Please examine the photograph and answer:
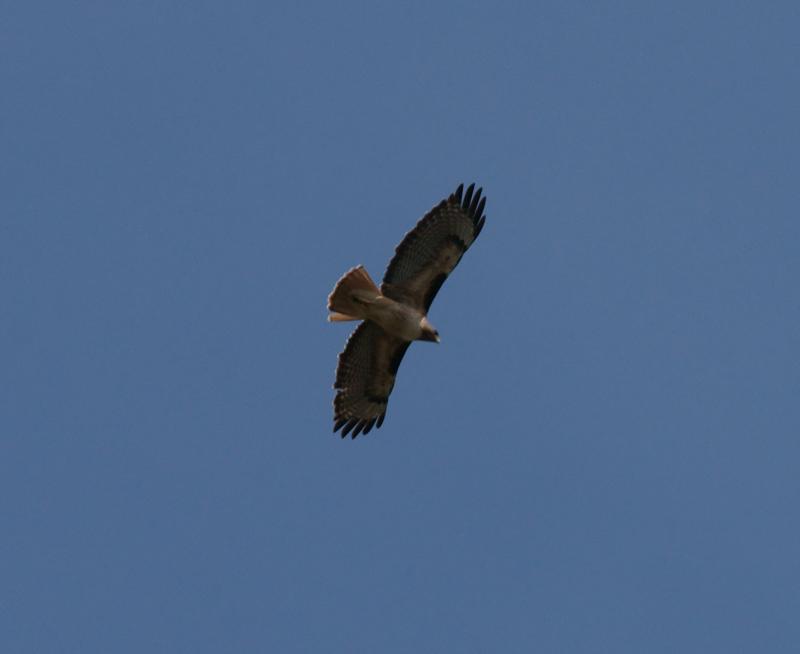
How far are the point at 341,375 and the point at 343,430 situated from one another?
725 mm

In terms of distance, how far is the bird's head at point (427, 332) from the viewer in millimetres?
19312

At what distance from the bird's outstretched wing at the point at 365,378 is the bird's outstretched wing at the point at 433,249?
79 centimetres

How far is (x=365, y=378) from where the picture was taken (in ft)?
66.7

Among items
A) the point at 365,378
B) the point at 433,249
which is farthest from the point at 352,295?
the point at 365,378

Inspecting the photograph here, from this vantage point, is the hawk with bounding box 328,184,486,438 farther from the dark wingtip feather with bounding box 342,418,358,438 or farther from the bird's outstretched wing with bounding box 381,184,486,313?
the dark wingtip feather with bounding box 342,418,358,438

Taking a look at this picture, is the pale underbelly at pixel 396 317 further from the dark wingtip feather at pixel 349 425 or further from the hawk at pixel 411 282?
the dark wingtip feather at pixel 349 425

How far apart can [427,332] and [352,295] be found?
1.16 meters

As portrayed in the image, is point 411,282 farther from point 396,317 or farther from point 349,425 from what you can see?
point 349,425

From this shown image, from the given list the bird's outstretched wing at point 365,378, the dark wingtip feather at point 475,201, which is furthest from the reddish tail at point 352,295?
the dark wingtip feather at point 475,201

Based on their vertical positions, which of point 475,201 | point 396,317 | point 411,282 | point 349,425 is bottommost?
point 349,425

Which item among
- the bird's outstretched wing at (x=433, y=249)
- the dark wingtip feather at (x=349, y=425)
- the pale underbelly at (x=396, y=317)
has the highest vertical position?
the bird's outstretched wing at (x=433, y=249)

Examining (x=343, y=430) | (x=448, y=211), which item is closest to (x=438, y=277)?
(x=448, y=211)

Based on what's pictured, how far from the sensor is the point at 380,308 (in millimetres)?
18953

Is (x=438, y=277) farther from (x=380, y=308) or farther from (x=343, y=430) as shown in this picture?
(x=343, y=430)
